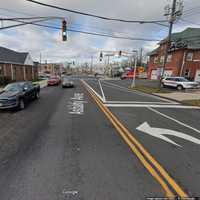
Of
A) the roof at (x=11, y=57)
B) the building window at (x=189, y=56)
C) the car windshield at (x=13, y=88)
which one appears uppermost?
the building window at (x=189, y=56)

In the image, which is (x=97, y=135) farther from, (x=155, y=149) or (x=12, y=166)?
(x=12, y=166)

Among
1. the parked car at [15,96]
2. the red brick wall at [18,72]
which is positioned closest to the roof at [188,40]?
the parked car at [15,96]

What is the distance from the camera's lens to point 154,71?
130 ft

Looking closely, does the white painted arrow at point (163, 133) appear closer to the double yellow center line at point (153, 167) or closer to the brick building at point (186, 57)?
the double yellow center line at point (153, 167)

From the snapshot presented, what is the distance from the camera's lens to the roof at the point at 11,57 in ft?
87.6

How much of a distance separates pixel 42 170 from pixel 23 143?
1659 mm

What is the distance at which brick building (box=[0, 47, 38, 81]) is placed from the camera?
85.5 ft

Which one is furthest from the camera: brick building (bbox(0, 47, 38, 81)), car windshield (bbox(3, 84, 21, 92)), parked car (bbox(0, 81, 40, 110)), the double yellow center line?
brick building (bbox(0, 47, 38, 81))

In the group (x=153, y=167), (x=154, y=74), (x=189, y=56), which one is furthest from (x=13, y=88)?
(x=154, y=74)

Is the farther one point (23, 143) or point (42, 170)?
point (23, 143)

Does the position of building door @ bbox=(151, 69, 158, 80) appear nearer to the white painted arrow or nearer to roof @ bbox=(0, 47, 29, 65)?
roof @ bbox=(0, 47, 29, 65)

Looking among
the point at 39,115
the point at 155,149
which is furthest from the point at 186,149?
the point at 39,115

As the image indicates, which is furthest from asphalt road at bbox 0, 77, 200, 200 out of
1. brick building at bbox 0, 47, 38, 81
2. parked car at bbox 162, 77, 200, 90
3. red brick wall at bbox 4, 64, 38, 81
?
red brick wall at bbox 4, 64, 38, 81

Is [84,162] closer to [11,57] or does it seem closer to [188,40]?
[11,57]
